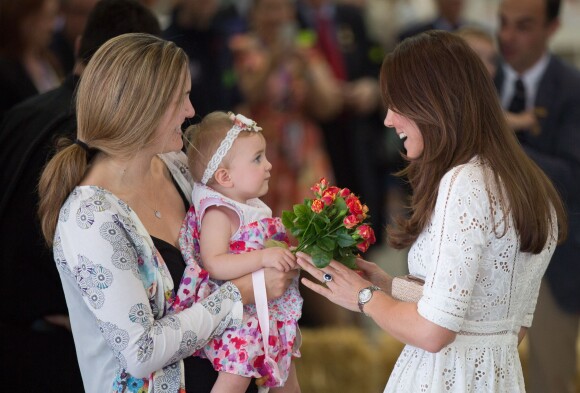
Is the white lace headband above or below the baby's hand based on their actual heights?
above

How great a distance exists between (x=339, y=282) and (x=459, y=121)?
55 cm

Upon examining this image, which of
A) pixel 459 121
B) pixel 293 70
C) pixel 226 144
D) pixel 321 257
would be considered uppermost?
pixel 459 121

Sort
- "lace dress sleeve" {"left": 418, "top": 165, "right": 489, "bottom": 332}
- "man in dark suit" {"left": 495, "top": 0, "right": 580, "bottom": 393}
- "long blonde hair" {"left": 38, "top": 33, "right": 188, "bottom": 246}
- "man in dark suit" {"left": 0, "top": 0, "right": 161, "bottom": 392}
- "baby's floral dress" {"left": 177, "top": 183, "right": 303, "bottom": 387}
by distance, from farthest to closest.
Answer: "man in dark suit" {"left": 495, "top": 0, "right": 580, "bottom": 393} → "man in dark suit" {"left": 0, "top": 0, "right": 161, "bottom": 392} → "baby's floral dress" {"left": 177, "top": 183, "right": 303, "bottom": 387} → "long blonde hair" {"left": 38, "top": 33, "right": 188, "bottom": 246} → "lace dress sleeve" {"left": 418, "top": 165, "right": 489, "bottom": 332}

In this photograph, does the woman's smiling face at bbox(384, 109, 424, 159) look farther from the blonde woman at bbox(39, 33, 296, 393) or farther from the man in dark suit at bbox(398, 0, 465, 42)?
the man in dark suit at bbox(398, 0, 465, 42)

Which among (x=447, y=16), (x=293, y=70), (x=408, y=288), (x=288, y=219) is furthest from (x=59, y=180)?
(x=447, y=16)

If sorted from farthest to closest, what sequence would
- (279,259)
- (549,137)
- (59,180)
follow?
(549,137), (279,259), (59,180)

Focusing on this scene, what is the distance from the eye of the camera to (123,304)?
247 cm

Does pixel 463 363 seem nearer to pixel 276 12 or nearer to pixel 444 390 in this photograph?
pixel 444 390

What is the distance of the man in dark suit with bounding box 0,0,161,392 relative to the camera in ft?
10.6

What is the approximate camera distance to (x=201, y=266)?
280 cm

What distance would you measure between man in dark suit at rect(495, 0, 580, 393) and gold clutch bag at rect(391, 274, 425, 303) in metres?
1.79

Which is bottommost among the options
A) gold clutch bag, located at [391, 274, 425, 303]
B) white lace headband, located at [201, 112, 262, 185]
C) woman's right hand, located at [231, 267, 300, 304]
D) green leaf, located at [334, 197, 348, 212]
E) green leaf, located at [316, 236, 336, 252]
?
woman's right hand, located at [231, 267, 300, 304]

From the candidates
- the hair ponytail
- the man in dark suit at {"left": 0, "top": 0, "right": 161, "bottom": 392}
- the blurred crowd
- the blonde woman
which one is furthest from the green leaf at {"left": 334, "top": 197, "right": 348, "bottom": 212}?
the blurred crowd

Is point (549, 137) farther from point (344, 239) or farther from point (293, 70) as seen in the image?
point (344, 239)
